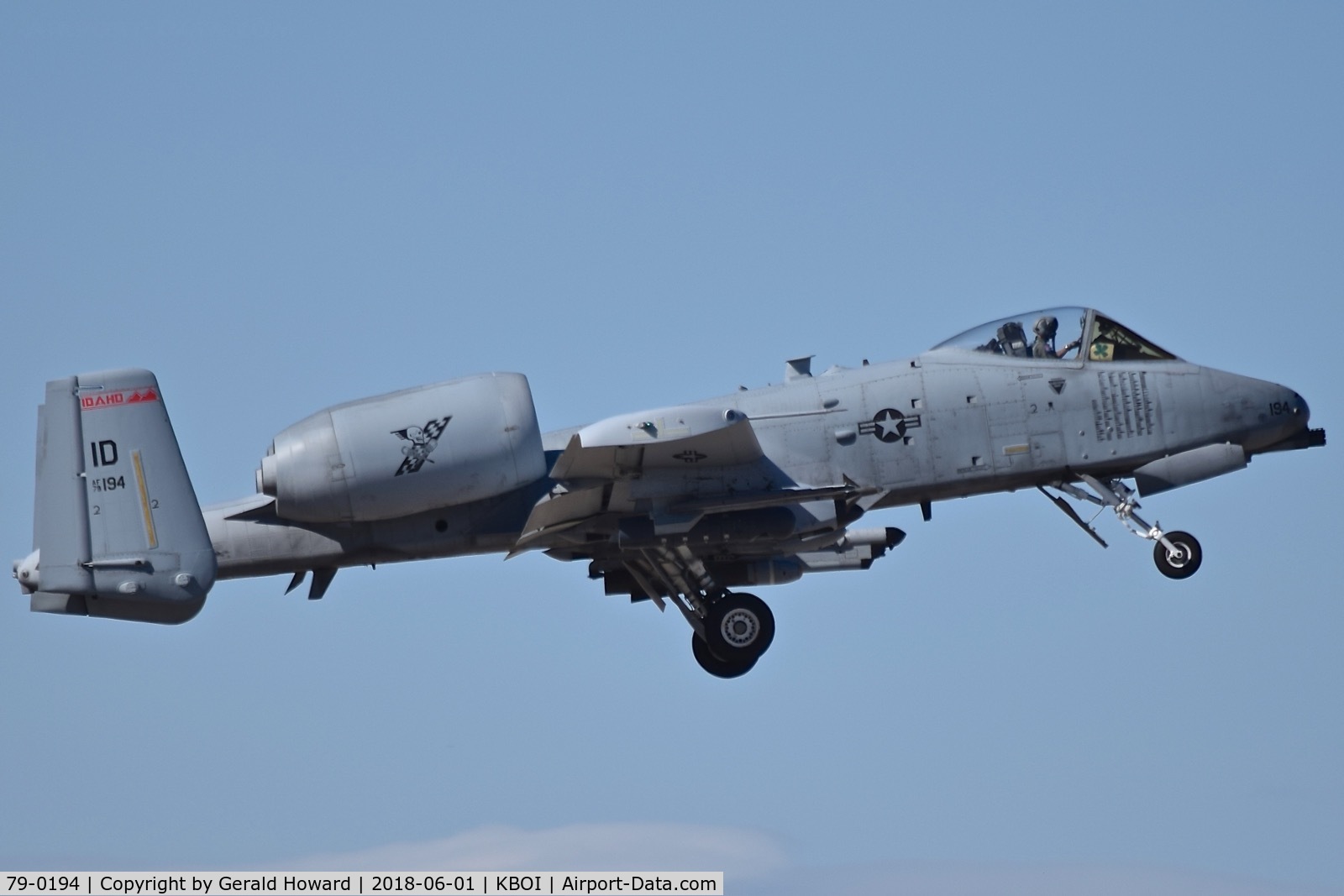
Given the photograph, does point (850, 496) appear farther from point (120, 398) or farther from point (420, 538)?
point (120, 398)

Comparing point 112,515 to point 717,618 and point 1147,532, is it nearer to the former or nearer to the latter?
point 717,618

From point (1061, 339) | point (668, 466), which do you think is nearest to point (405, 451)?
point (668, 466)

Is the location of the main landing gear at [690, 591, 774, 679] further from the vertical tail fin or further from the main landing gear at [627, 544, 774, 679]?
the vertical tail fin

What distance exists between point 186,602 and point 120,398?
7.02 ft

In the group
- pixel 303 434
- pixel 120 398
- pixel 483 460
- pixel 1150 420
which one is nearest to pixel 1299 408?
pixel 1150 420

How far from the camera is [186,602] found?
63.4ft

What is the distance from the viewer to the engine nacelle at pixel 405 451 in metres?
19.8

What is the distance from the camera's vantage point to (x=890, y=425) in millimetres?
21125

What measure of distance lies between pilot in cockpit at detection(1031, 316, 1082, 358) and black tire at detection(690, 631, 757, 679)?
4.72 metres

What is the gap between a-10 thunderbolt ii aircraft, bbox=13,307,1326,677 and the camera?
1933cm

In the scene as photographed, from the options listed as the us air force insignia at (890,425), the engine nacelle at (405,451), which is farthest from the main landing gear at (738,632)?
the engine nacelle at (405,451)

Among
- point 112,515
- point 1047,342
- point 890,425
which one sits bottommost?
point 112,515

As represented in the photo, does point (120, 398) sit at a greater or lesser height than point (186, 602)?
greater

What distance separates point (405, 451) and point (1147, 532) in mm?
8104
